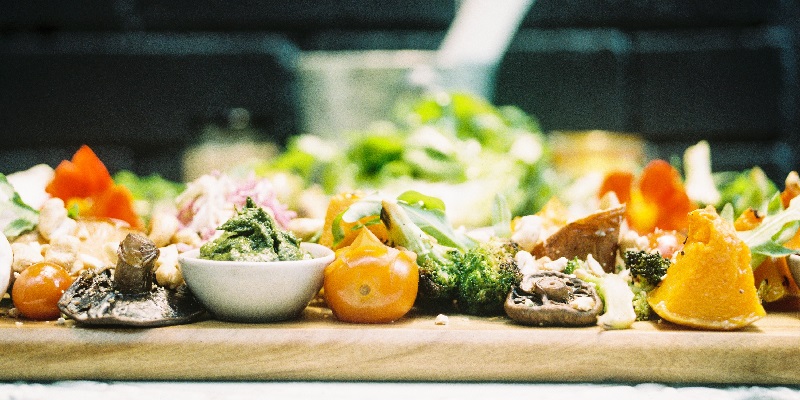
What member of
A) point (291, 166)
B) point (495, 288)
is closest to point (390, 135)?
point (291, 166)

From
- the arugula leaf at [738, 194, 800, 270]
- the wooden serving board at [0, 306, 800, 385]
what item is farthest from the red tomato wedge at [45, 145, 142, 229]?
the arugula leaf at [738, 194, 800, 270]

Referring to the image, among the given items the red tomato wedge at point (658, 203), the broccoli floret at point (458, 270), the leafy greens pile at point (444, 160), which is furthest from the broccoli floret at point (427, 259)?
the leafy greens pile at point (444, 160)

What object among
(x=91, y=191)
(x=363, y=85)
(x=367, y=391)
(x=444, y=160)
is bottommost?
(x=367, y=391)

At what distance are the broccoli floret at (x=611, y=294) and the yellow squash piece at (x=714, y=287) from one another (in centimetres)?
6

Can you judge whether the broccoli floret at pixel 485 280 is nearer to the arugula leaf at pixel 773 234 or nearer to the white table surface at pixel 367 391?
the white table surface at pixel 367 391

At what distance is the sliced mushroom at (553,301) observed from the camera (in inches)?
41.7

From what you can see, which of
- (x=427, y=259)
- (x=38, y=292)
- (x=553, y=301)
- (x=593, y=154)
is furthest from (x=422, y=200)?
(x=593, y=154)

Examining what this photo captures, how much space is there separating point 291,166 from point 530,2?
1.68 meters

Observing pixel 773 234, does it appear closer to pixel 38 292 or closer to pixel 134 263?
pixel 134 263

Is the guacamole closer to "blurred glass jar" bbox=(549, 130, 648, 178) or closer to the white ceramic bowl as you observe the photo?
the white ceramic bowl

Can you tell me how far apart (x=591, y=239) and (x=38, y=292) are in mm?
1006

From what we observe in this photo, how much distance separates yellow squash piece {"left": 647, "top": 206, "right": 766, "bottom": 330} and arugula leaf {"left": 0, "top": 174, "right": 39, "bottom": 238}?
121 centimetres

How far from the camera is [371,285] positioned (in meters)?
1.08

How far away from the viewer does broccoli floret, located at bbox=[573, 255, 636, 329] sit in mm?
1044
